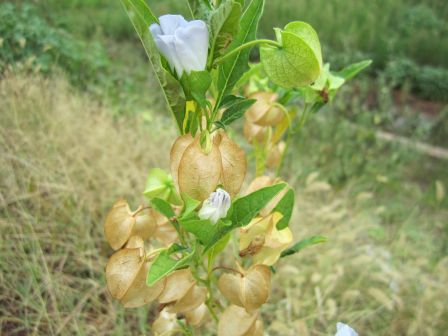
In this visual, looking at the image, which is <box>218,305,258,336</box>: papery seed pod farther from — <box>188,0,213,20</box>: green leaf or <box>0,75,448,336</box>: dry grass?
<box>0,75,448,336</box>: dry grass

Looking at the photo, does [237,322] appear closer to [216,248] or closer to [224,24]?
[216,248]

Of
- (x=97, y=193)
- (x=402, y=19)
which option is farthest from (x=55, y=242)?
(x=402, y=19)

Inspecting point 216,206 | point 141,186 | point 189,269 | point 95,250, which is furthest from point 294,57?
point 141,186

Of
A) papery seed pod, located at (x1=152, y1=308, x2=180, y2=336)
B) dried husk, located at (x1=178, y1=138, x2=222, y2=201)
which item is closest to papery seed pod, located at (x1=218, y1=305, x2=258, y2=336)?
papery seed pod, located at (x1=152, y1=308, x2=180, y2=336)

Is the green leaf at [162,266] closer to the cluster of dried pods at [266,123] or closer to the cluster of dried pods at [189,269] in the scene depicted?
the cluster of dried pods at [189,269]

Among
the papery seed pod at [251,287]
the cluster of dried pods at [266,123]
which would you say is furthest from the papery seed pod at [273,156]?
the papery seed pod at [251,287]

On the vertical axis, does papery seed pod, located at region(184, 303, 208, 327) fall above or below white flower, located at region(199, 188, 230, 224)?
below
